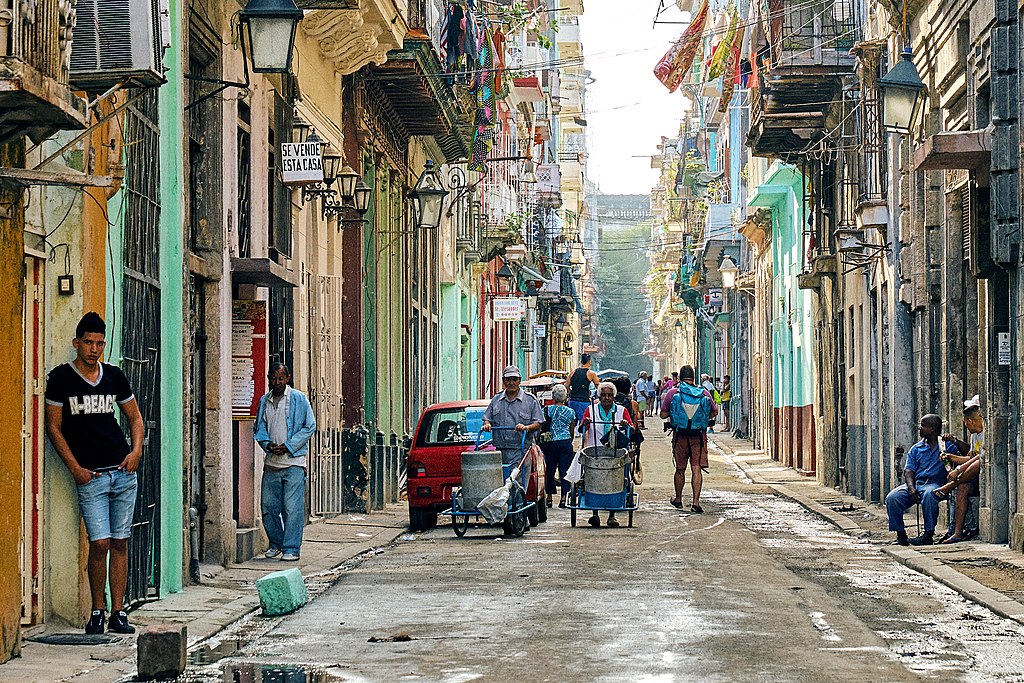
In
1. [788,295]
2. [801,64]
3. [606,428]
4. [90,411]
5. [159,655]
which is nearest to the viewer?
[159,655]

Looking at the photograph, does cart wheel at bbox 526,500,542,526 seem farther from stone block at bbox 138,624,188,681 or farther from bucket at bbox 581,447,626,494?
stone block at bbox 138,624,188,681

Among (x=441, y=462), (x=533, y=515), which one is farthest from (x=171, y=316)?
(x=533, y=515)

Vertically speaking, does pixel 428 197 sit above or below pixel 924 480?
above

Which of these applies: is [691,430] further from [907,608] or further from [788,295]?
[788,295]

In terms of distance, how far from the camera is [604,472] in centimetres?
2002

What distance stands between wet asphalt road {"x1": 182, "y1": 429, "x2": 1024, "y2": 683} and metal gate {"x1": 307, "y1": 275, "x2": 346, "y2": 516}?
11.7 ft

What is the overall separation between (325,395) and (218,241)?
692cm

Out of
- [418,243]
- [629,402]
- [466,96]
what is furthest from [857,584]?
[466,96]

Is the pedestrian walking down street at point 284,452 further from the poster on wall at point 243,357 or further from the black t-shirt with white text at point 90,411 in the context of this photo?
the black t-shirt with white text at point 90,411

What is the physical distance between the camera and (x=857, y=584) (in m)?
14.2

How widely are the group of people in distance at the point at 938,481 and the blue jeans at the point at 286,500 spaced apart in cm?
576

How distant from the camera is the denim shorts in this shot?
1109cm

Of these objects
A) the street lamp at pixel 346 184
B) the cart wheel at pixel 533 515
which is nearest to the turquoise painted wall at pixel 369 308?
the street lamp at pixel 346 184

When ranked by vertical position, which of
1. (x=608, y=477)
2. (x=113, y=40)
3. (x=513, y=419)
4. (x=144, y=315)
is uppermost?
(x=113, y=40)
